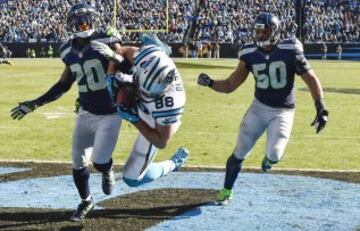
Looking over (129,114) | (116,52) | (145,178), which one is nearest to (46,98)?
(116,52)

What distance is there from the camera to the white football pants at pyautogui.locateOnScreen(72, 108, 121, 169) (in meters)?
6.18

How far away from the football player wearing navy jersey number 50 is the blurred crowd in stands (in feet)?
125

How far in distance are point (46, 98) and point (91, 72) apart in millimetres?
664

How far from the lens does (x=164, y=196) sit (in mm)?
7008

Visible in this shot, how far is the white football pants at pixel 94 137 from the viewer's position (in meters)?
6.18

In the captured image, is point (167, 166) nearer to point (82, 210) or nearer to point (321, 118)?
point (82, 210)

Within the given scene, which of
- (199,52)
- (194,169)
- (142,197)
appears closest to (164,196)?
(142,197)

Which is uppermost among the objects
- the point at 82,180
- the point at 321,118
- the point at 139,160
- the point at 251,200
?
the point at 321,118

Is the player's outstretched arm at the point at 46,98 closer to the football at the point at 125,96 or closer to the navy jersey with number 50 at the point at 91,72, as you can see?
the navy jersey with number 50 at the point at 91,72

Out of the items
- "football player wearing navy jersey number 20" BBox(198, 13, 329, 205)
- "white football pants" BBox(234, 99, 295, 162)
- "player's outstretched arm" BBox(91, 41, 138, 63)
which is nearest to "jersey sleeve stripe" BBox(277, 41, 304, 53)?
"football player wearing navy jersey number 20" BBox(198, 13, 329, 205)

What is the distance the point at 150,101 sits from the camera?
5.58 metres

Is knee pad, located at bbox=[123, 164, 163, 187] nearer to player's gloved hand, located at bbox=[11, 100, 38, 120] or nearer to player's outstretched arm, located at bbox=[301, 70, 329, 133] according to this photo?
player's gloved hand, located at bbox=[11, 100, 38, 120]

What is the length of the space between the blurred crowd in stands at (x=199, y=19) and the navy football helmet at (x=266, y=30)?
3784 centimetres

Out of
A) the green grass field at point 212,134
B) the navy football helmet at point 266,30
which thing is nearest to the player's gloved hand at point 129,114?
the navy football helmet at point 266,30
